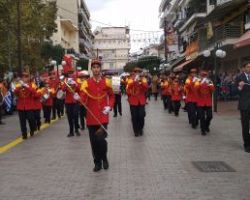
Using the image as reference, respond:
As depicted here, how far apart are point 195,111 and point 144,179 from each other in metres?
9.34

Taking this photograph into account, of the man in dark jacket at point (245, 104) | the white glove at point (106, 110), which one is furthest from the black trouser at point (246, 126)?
the white glove at point (106, 110)

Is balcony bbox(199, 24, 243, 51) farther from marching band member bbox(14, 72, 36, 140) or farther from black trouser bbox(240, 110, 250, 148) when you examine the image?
black trouser bbox(240, 110, 250, 148)

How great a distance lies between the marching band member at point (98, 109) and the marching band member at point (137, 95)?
576cm

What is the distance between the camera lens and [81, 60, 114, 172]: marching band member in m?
10.7

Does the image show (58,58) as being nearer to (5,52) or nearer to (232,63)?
(232,63)

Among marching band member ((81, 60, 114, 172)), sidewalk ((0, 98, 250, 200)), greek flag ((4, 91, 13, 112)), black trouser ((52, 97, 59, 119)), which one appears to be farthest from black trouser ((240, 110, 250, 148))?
greek flag ((4, 91, 13, 112))

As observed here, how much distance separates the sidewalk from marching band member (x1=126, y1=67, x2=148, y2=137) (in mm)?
389

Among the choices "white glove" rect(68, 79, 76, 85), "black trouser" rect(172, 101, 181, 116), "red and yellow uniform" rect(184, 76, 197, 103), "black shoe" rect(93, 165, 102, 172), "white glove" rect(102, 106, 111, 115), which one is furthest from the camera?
"black trouser" rect(172, 101, 181, 116)

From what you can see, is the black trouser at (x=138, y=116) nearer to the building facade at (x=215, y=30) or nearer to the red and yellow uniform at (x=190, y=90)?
the red and yellow uniform at (x=190, y=90)

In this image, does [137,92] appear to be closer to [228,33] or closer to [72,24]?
[228,33]

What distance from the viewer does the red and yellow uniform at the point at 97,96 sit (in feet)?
35.6

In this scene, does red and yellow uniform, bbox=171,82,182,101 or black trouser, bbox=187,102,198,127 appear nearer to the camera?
black trouser, bbox=187,102,198,127

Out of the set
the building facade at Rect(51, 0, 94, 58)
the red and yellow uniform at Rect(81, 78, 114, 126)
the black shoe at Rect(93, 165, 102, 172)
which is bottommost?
the black shoe at Rect(93, 165, 102, 172)

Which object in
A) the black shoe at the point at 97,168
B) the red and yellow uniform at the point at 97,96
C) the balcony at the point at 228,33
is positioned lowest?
the black shoe at the point at 97,168
